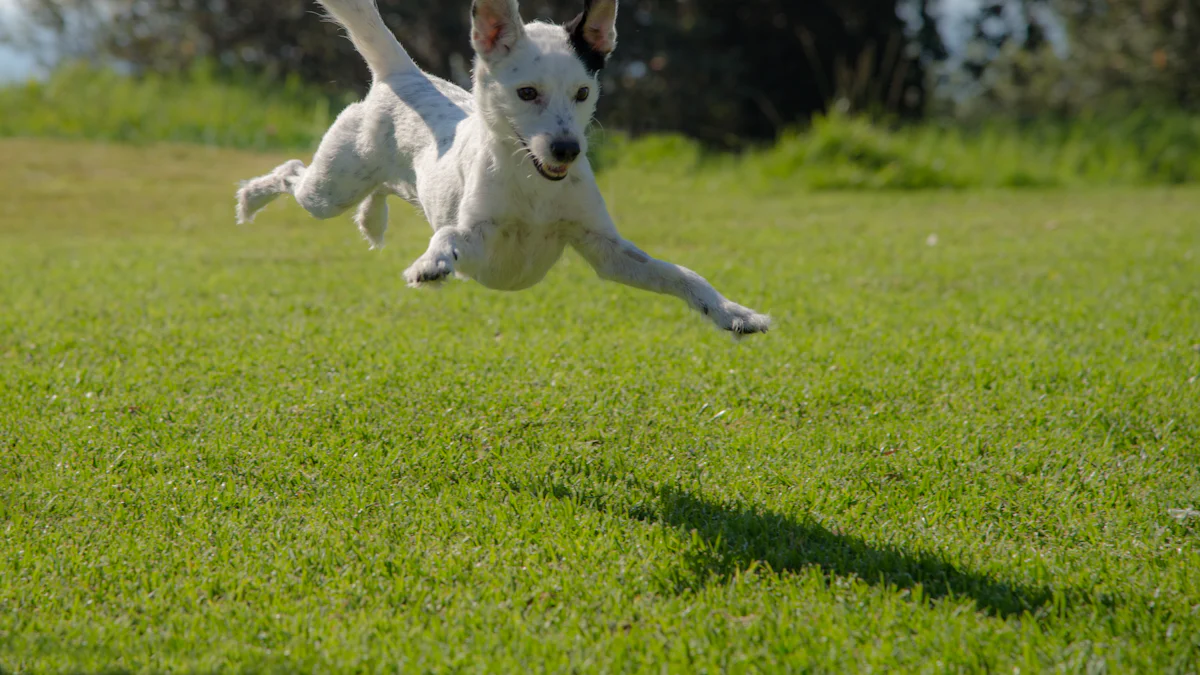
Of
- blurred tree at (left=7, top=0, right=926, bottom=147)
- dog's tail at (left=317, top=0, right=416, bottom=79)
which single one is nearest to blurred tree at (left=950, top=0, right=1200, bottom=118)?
blurred tree at (left=7, top=0, right=926, bottom=147)

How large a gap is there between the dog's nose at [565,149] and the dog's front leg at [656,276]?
571mm

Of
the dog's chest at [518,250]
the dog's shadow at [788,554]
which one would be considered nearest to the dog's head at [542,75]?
the dog's chest at [518,250]

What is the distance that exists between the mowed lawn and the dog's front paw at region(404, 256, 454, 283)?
977 millimetres

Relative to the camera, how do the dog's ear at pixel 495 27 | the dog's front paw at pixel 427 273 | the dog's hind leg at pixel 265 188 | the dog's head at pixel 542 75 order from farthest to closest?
the dog's hind leg at pixel 265 188 → the dog's ear at pixel 495 27 → the dog's head at pixel 542 75 → the dog's front paw at pixel 427 273

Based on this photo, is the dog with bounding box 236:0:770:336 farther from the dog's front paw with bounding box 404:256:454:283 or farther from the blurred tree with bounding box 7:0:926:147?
the blurred tree with bounding box 7:0:926:147

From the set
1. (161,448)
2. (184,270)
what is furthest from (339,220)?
(161,448)

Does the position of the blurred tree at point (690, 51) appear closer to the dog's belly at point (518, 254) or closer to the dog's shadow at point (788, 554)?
the dog's belly at point (518, 254)

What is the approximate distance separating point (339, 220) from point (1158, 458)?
31.4 feet

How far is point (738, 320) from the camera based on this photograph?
4.21m

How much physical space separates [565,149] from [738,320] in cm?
92

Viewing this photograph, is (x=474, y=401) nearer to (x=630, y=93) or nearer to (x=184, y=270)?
(x=184, y=270)

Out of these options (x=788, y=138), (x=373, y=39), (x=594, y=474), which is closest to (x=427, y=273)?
(x=594, y=474)

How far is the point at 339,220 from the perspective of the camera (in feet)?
41.3

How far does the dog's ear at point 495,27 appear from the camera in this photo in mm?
4316
